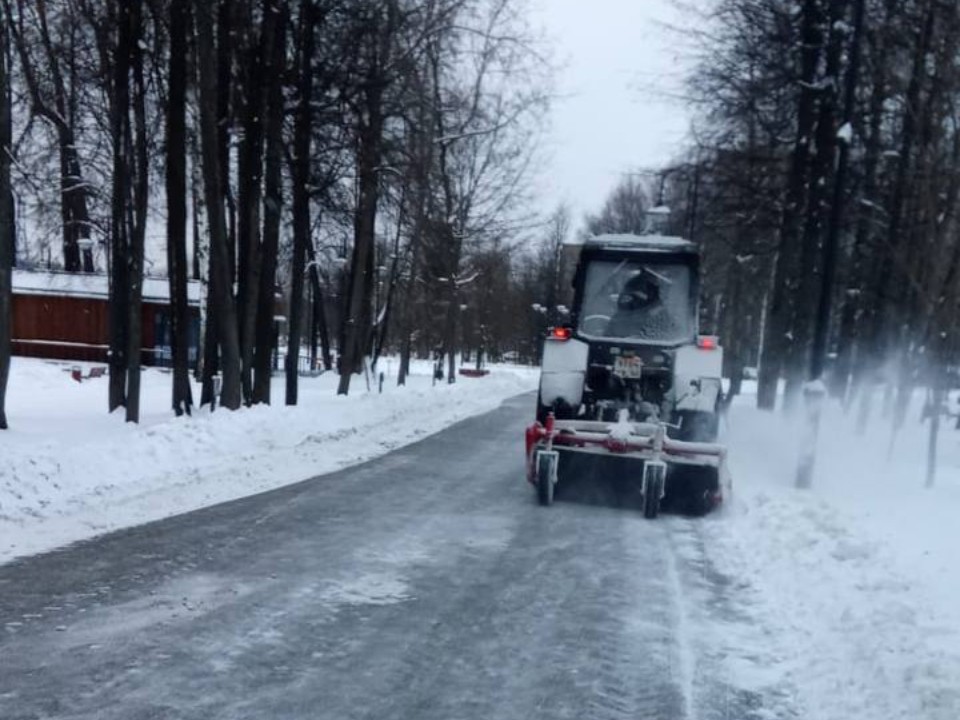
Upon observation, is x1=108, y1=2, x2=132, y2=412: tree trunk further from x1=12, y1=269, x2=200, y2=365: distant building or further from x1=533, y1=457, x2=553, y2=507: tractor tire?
x1=12, y1=269, x2=200, y2=365: distant building

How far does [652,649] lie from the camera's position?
571 centimetres

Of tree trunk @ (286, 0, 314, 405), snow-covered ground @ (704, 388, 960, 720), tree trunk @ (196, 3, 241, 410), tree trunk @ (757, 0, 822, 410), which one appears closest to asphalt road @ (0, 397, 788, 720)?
snow-covered ground @ (704, 388, 960, 720)

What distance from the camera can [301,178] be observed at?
19.1 metres

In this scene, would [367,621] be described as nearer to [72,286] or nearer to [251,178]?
[251,178]

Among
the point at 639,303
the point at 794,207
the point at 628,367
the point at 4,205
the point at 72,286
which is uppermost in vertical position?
the point at 794,207

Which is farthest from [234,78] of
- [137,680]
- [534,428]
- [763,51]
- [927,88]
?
[137,680]

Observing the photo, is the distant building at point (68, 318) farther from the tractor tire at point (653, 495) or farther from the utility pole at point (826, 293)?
the tractor tire at point (653, 495)

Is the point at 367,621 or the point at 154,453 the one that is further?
the point at 154,453

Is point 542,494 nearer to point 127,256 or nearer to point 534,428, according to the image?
point 534,428

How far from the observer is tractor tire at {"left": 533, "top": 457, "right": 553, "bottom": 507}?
34.3 feet

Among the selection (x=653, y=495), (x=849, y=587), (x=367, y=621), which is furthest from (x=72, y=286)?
(x=849, y=587)

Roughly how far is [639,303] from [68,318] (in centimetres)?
3202

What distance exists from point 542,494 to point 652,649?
487cm

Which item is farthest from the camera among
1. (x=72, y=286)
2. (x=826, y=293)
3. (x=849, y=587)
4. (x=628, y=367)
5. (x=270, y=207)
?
(x=72, y=286)
